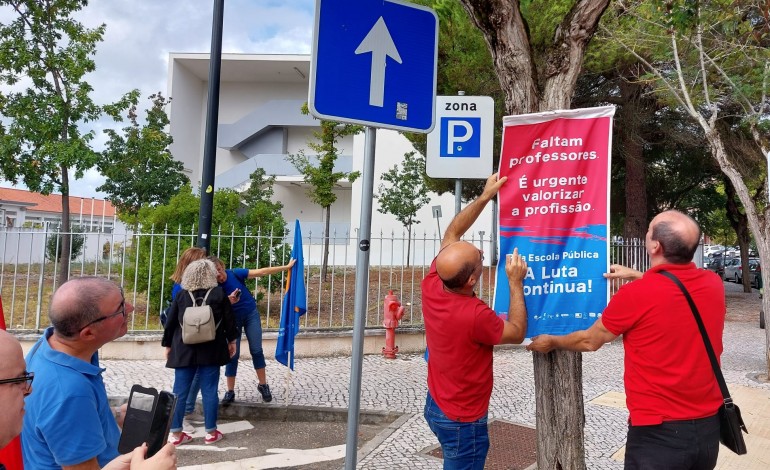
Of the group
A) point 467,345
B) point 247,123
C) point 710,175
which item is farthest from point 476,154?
point 247,123

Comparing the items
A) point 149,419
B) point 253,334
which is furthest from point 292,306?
point 149,419

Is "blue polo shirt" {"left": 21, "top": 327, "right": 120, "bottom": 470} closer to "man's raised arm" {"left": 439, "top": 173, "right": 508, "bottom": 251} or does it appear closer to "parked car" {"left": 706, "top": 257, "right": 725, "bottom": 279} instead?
"man's raised arm" {"left": 439, "top": 173, "right": 508, "bottom": 251}

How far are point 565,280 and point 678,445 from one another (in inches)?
35.1

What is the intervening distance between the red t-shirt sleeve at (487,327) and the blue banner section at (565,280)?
29cm

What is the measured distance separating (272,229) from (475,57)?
19.4 feet

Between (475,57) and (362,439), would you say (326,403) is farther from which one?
(475,57)

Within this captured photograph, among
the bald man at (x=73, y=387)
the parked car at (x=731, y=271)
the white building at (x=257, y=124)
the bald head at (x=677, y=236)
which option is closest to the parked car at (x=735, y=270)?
the parked car at (x=731, y=271)

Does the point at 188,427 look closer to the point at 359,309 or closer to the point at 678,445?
the point at 359,309

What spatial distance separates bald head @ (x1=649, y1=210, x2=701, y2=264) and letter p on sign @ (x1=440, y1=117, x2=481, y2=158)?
2282mm

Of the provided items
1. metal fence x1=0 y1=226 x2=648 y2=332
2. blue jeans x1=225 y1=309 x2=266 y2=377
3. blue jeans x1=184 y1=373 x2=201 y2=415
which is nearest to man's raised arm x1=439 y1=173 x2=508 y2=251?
blue jeans x1=184 y1=373 x2=201 y2=415

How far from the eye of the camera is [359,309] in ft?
9.05

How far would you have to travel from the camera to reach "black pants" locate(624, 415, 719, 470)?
102 inches

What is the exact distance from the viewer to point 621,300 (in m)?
2.69

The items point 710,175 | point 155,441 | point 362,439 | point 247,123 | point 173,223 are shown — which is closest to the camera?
point 155,441
